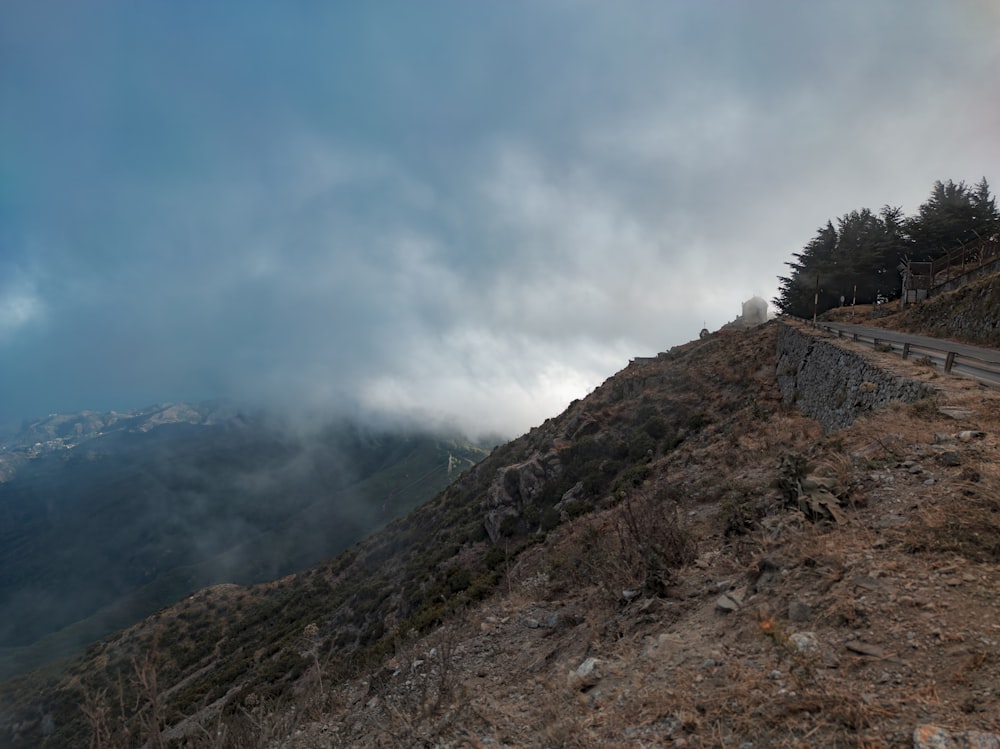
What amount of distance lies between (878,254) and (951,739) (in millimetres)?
58266

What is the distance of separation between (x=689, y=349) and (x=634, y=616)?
148 feet

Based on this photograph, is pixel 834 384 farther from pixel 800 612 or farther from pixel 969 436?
pixel 800 612

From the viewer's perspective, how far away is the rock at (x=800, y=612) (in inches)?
207

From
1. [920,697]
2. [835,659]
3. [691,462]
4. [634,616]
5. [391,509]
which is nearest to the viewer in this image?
[920,697]

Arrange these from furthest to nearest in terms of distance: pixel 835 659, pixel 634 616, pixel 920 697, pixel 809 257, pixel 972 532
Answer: pixel 809 257
pixel 634 616
pixel 972 532
pixel 835 659
pixel 920 697

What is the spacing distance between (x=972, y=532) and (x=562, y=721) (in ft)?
17.4

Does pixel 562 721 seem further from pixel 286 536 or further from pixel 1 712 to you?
pixel 286 536

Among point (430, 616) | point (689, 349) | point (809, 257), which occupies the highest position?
point (809, 257)

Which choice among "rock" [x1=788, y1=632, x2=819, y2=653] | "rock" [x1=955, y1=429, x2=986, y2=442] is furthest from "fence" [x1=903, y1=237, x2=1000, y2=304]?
"rock" [x1=788, y1=632, x2=819, y2=653]

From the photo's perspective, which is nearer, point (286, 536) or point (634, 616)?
point (634, 616)

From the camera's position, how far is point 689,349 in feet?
159

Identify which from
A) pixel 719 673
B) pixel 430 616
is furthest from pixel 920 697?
pixel 430 616

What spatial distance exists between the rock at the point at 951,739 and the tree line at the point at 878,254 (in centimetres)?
5079

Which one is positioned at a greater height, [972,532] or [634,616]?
[972,532]
